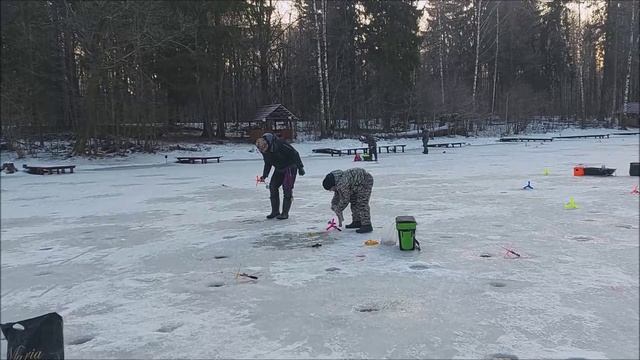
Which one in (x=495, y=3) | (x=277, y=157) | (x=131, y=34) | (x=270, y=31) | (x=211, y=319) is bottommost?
(x=211, y=319)

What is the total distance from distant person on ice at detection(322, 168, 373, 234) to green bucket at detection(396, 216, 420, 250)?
114 cm

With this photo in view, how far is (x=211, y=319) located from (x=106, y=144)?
2568 centimetres

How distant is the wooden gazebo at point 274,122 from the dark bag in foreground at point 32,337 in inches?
1195

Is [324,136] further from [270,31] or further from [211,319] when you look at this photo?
[211,319]

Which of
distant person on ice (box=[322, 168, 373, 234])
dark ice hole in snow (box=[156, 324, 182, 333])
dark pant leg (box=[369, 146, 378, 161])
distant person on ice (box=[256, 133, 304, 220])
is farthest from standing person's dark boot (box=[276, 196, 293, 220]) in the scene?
dark pant leg (box=[369, 146, 378, 161])

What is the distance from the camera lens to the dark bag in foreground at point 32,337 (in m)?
3.01

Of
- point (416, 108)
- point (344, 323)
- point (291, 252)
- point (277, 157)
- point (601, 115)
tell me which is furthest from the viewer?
Answer: point (601, 115)

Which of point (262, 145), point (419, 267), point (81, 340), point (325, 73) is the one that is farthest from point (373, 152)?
point (81, 340)

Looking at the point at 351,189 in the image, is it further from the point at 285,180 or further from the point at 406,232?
the point at 285,180

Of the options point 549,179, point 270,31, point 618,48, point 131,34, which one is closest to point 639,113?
point 618,48

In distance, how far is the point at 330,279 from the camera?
214 inches

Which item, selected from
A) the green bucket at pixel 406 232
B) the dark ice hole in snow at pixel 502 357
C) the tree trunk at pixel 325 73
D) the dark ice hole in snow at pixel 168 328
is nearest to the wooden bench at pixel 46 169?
the green bucket at pixel 406 232

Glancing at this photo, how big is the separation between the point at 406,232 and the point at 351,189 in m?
1.37

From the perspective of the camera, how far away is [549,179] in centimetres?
1393
